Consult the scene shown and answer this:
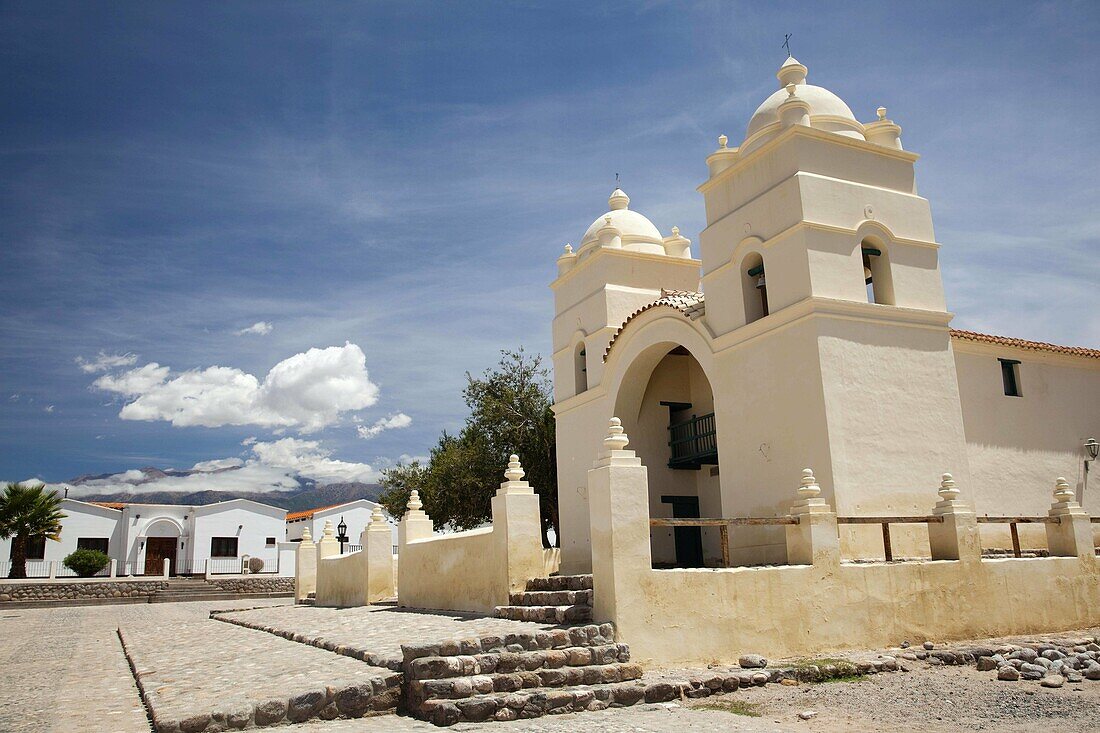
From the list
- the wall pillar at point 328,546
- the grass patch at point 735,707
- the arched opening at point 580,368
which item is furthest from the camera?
the wall pillar at point 328,546

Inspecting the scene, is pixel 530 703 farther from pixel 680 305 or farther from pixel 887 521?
pixel 680 305

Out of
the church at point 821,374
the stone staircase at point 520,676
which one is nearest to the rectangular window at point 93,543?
the church at point 821,374

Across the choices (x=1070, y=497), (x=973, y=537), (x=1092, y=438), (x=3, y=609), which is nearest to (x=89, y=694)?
(x=973, y=537)

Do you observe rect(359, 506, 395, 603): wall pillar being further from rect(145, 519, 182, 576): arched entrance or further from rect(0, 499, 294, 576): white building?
rect(145, 519, 182, 576): arched entrance

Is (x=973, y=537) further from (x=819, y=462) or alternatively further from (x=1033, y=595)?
(x=819, y=462)

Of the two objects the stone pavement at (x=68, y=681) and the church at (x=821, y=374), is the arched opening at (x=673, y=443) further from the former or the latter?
the stone pavement at (x=68, y=681)

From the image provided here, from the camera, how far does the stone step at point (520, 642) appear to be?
8297mm

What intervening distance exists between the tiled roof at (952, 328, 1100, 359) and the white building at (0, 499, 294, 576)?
4288 cm

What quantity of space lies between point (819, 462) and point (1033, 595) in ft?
13.1

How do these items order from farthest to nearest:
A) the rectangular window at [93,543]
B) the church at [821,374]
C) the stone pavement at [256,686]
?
the rectangular window at [93,543]
the church at [821,374]
the stone pavement at [256,686]

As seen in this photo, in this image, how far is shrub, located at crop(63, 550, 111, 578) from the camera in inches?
1645

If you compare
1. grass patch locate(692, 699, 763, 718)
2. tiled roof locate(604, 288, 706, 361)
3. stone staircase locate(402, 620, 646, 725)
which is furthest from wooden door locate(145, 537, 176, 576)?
grass patch locate(692, 699, 763, 718)

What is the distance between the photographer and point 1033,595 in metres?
13.1

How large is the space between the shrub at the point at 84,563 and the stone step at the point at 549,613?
38.5m
